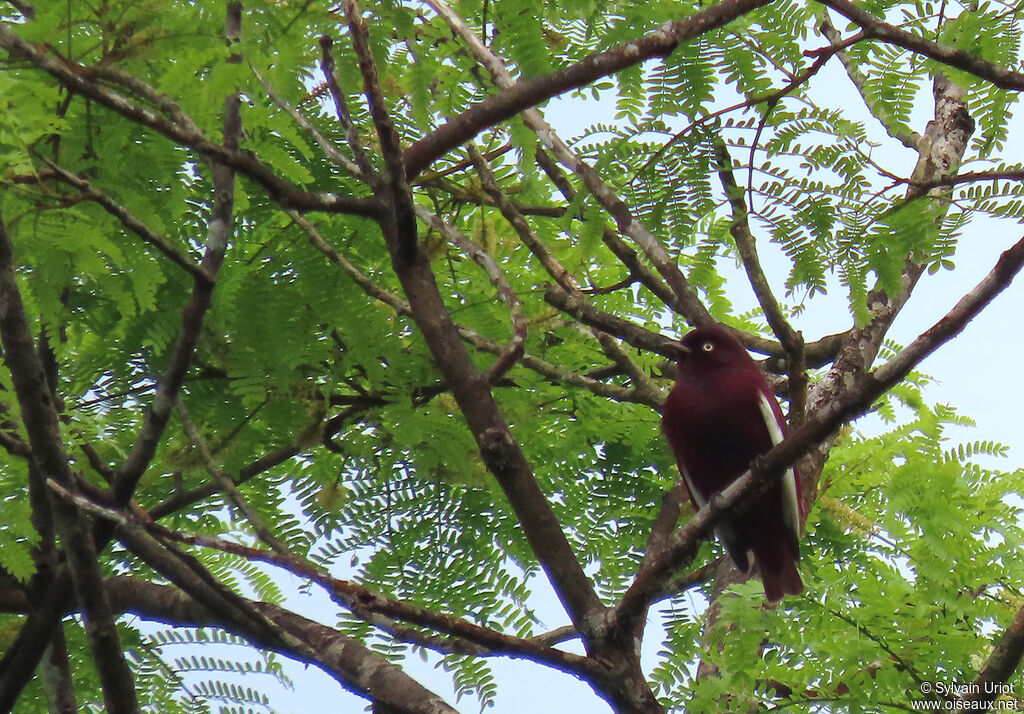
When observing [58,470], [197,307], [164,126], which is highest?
[164,126]

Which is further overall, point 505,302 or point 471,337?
point 471,337

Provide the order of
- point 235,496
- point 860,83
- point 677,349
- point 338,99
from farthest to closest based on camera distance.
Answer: point 677,349
point 860,83
point 235,496
point 338,99

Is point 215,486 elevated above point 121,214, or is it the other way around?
point 121,214

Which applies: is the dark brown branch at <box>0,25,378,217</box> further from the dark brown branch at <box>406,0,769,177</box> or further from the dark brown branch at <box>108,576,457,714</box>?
the dark brown branch at <box>108,576,457,714</box>

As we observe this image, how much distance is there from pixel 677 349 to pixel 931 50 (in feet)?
6.40

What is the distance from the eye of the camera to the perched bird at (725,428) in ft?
15.7

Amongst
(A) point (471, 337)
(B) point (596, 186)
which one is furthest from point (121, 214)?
(B) point (596, 186)

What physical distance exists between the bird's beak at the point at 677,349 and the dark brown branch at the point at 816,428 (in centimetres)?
189

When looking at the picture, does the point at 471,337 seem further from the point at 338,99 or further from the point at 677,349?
the point at 338,99

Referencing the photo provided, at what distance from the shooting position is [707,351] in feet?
16.1

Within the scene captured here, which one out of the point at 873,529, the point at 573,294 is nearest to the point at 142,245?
the point at 573,294

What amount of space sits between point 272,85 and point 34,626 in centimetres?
190

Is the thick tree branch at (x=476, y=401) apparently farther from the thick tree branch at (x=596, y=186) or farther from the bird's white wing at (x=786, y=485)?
the bird's white wing at (x=786, y=485)

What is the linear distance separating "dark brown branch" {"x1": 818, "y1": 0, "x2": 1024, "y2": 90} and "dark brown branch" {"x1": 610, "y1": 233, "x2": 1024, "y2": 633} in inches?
25.4
